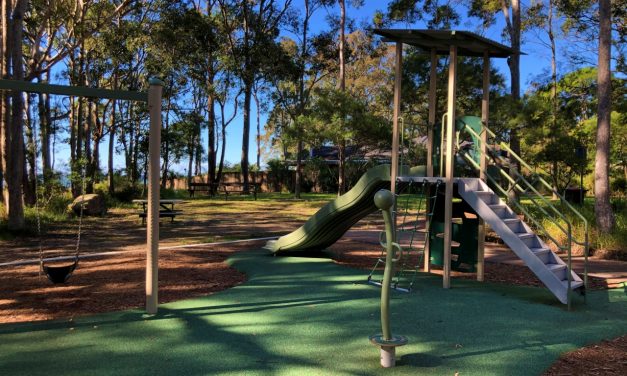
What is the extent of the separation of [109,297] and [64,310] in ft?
2.12

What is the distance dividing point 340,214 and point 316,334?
11.8 ft

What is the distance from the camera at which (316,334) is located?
4570mm

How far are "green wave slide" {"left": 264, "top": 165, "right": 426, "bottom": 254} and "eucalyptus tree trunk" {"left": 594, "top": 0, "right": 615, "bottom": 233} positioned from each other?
20.0 ft

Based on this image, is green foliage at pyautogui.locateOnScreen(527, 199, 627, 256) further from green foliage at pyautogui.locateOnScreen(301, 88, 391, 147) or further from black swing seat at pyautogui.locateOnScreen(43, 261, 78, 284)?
black swing seat at pyautogui.locateOnScreen(43, 261, 78, 284)

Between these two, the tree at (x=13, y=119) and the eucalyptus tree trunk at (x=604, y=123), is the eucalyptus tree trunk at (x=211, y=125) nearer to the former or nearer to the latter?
the tree at (x=13, y=119)

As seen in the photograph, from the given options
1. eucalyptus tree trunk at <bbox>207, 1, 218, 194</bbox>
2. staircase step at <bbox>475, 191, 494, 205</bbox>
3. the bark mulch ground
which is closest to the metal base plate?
the bark mulch ground

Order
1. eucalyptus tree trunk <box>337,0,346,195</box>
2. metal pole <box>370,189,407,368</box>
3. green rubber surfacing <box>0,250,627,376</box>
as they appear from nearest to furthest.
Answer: metal pole <box>370,189,407,368</box>, green rubber surfacing <box>0,250,627,376</box>, eucalyptus tree trunk <box>337,0,346,195</box>

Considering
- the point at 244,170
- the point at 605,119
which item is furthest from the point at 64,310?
the point at 244,170

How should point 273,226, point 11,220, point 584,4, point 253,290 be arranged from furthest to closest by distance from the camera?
point 584,4 → point 273,226 → point 11,220 → point 253,290

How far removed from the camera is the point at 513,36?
57.0 feet

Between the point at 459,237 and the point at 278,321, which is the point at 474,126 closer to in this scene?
the point at 459,237

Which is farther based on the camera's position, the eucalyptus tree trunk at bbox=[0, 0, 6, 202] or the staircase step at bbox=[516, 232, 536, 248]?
the eucalyptus tree trunk at bbox=[0, 0, 6, 202]

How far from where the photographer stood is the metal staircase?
19.3 ft

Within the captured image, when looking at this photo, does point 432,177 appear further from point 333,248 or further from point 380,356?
point 333,248
